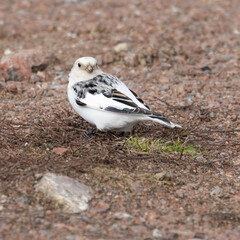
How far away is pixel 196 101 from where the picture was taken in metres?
6.97

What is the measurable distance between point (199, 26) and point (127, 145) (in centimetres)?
504

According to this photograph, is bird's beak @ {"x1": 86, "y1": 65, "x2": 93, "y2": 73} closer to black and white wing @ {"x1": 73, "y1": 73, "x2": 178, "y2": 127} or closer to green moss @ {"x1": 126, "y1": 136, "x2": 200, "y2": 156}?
black and white wing @ {"x1": 73, "y1": 73, "x2": 178, "y2": 127}

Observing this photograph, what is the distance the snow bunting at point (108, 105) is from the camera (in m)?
5.38

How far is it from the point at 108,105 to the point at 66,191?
4.04 feet

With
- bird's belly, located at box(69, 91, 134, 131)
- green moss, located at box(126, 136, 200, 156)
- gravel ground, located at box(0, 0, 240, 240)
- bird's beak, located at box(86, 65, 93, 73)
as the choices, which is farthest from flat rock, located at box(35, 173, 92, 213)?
bird's beak, located at box(86, 65, 93, 73)

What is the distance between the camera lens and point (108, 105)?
5469 millimetres

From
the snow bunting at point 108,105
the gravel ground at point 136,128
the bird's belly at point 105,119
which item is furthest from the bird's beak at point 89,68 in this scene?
the gravel ground at point 136,128

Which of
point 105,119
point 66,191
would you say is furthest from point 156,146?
point 66,191

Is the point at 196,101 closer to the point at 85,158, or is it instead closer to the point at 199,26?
the point at 85,158

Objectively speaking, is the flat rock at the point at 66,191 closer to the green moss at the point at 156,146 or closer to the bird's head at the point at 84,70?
the green moss at the point at 156,146

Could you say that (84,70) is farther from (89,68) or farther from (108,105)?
(108,105)

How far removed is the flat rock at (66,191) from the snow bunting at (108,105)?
1013 mm

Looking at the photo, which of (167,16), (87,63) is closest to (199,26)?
(167,16)

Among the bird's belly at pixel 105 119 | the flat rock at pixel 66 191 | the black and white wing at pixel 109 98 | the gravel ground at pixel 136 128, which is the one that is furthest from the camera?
the bird's belly at pixel 105 119
